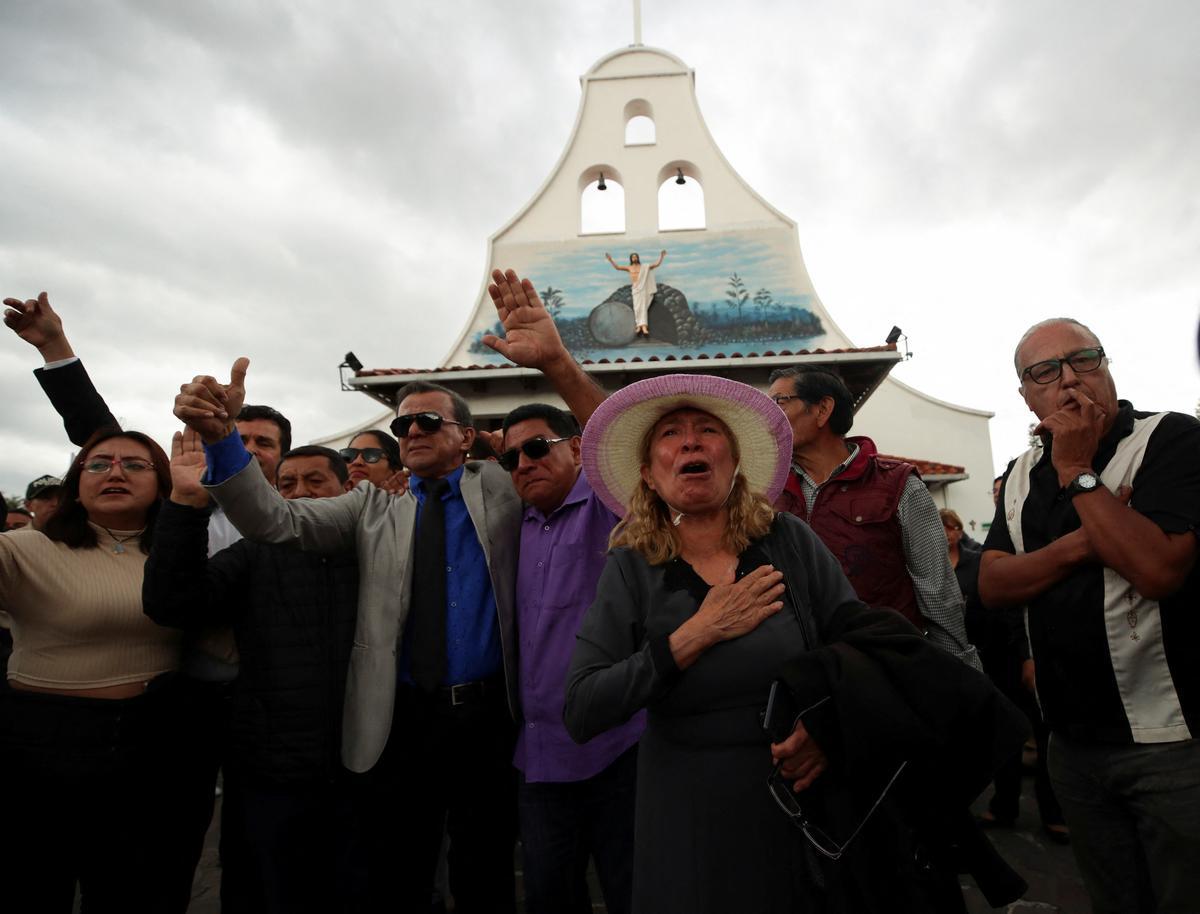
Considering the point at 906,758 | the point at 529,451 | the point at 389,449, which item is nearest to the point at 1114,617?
the point at 906,758

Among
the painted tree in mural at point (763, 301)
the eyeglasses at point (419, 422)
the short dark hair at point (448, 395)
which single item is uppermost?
the painted tree in mural at point (763, 301)

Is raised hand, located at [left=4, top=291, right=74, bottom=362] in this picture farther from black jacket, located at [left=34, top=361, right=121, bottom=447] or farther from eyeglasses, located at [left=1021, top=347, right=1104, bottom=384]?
eyeglasses, located at [left=1021, top=347, right=1104, bottom=384]

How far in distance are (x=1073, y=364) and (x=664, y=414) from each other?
140cm

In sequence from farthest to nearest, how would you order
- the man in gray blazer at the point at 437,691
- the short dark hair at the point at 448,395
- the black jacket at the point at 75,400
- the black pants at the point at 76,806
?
the black jacket at the point at 75,400 → the short dark hair at the point at 448,395 → the man in gray blazer at the point at 437,691 → the black pants at the point at 76,806

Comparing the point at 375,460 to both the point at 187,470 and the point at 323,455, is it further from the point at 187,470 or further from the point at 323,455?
the point at 187,470

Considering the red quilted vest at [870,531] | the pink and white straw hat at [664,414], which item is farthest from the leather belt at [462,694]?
the red quilted vest at [870,531]

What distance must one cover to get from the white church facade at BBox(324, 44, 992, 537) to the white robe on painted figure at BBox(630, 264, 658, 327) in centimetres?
14

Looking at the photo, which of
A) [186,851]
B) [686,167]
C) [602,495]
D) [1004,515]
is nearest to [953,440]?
[686,167]

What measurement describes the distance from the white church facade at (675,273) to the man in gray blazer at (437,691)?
28.0 feet

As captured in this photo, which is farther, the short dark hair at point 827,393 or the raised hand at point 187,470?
the short dark hair at point 827,393

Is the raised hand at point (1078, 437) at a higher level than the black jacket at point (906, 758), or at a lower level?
higher

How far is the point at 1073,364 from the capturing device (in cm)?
230

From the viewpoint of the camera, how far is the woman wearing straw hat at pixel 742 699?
1.64 meters

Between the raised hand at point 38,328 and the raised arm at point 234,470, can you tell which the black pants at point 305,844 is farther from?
the raised hand at point 38,328
